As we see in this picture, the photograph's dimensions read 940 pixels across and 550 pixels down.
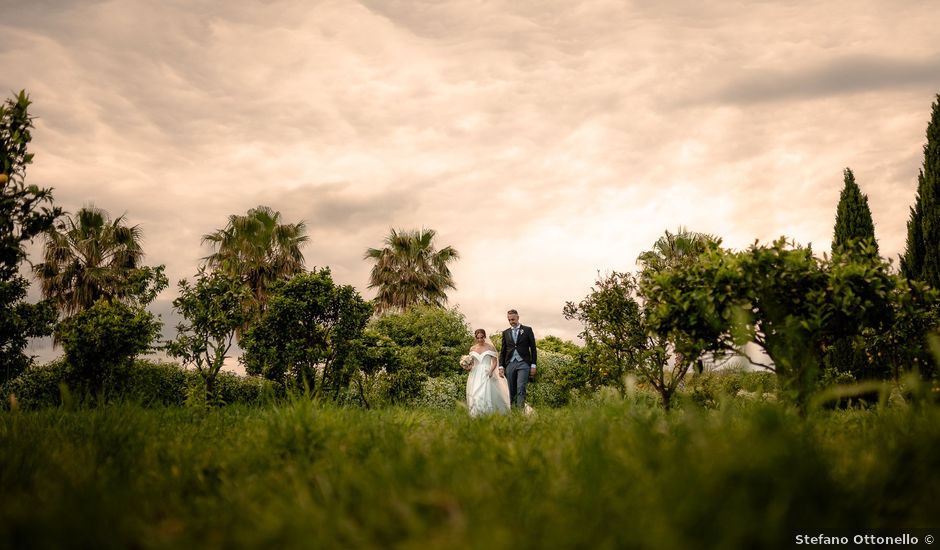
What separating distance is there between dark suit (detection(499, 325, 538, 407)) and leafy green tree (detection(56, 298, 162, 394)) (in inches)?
363

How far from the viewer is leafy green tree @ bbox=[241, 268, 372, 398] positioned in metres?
14.7

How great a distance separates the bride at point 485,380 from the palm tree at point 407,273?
18.4 meters

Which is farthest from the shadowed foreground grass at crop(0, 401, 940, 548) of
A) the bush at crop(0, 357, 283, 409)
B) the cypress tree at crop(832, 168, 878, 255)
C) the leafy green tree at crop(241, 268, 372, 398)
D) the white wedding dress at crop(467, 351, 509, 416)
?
the cypress tree at crop(832, 168, 878, 255)

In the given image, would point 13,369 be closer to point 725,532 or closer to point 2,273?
point 2,273

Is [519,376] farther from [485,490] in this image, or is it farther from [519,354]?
[485,490]

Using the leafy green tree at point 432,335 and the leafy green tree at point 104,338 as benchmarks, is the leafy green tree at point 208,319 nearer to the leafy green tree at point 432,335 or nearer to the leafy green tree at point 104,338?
the leafy green tree at point 104,338

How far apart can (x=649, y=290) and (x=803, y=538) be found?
688cm

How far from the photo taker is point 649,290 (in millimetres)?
8609

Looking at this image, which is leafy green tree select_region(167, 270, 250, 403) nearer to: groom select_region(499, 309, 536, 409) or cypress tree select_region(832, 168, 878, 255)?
groom select_region(499, 309, 536, 409)

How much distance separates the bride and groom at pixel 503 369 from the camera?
13406mm

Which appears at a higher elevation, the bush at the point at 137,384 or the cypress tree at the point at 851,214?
the cypress tree at the point at 851,214

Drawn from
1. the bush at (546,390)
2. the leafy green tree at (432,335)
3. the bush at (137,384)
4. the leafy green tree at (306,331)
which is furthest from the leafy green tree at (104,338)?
the bush at (546,390)

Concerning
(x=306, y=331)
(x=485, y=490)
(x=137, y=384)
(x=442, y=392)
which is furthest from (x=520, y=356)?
(x=485, y=490)

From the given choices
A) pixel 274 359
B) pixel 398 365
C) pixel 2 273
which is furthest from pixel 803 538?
pixel 398 365
